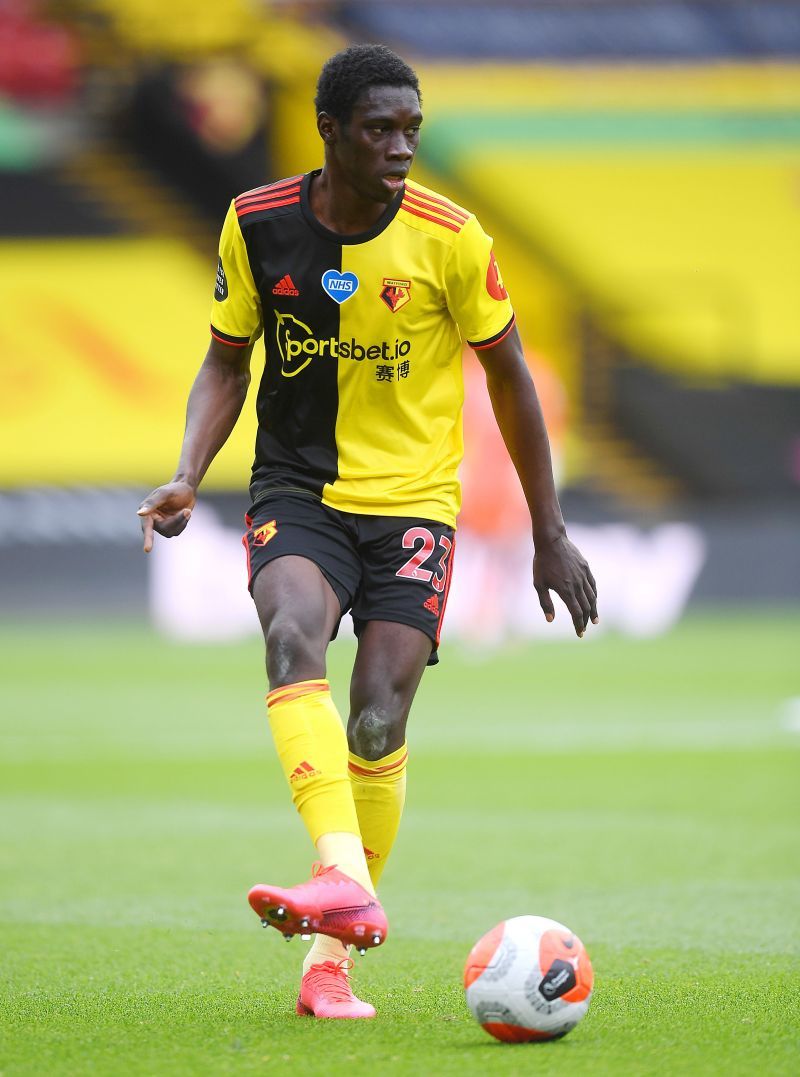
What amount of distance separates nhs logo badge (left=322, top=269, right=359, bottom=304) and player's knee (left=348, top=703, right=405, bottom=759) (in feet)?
3.42

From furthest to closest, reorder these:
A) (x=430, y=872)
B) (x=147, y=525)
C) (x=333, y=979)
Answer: (x=430, y=872), (x=333, y=979), (x=147, y=525)

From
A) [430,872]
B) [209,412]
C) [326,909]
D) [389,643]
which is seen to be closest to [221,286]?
[209,412]

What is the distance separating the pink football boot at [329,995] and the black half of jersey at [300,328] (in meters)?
1.21

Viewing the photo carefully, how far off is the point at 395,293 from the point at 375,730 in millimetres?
1109

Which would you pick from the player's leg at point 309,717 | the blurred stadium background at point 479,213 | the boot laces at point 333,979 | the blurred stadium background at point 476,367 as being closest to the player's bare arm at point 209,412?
the player's leg at point 309,717

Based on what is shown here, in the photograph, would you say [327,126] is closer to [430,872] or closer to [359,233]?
[359,233]

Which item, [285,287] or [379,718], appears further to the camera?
[285,287]

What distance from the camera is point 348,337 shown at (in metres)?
4.64

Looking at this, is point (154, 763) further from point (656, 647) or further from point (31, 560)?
point (31, 560)

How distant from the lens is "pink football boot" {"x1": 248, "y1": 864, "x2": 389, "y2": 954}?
3.80 m

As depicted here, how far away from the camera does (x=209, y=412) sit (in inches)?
187

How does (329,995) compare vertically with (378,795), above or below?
below

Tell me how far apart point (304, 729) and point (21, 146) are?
2176cm

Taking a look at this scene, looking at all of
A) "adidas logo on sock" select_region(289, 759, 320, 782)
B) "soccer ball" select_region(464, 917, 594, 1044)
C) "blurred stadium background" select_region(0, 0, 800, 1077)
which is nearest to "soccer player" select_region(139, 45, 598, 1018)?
"adidas logo on sock" select_region(289, 759, 320, 782)
